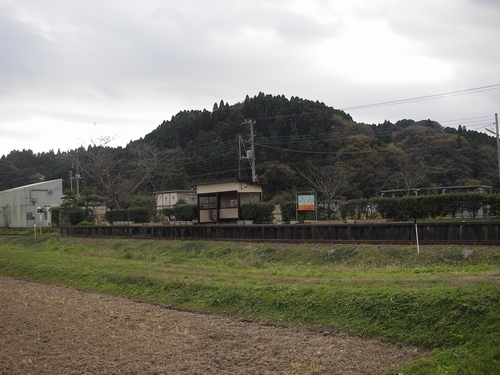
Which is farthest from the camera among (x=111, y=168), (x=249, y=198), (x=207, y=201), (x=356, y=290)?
(x=111, y=168)

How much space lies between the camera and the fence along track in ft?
50.1

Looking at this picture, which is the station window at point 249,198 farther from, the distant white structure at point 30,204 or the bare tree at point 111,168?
the distant white structure at point 30,204

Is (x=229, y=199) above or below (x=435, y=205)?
above

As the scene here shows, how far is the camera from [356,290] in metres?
8.94

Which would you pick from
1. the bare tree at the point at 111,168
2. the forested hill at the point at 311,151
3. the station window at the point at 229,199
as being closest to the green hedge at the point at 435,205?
the station window at the point at 229,199

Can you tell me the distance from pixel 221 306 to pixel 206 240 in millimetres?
13553

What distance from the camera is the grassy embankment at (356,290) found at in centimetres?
664

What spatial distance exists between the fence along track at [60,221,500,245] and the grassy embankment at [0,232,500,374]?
94 centimetres

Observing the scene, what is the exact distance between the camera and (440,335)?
6836 millimetres

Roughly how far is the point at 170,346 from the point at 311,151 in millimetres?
40485

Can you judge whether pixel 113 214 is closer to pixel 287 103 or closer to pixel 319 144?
pixel 319 144

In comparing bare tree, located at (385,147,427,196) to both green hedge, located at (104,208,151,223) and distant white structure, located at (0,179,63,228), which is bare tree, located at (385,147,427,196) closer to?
green hedge, located at (104,208,151,223)

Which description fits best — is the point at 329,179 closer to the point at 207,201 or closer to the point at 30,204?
the point at 207,201

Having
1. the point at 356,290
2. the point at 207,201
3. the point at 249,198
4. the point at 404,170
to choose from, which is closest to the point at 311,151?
the point at 404,170
